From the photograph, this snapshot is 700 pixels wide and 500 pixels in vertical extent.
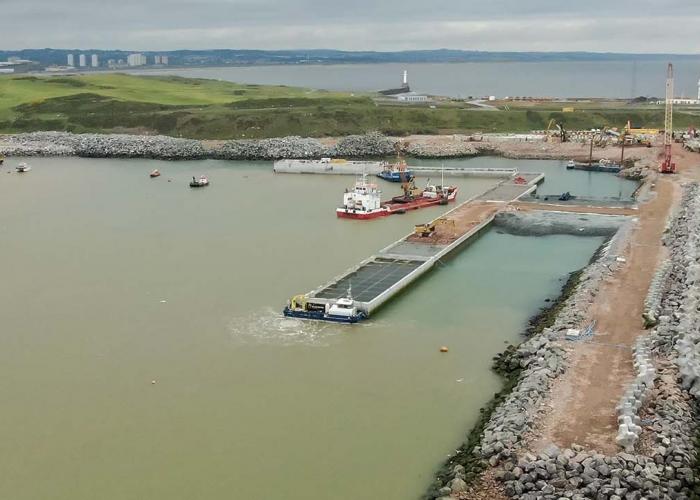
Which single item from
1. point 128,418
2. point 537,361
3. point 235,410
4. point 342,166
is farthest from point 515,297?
point 342,166

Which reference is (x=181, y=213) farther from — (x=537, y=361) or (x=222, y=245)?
(x=537, y=361)

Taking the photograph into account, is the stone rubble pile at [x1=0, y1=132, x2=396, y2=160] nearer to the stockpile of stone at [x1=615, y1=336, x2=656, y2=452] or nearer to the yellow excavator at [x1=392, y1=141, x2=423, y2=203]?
the yellow excavator at [x1=392, y1=141, x2=423, y2=203]

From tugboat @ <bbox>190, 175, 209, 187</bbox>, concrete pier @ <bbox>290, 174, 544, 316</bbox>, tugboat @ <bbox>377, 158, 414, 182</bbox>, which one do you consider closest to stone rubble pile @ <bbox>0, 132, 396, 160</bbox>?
tugboat @ <bbox>377, 158, 414, 182</bbox>

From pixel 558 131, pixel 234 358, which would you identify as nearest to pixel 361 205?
pixel 234 358

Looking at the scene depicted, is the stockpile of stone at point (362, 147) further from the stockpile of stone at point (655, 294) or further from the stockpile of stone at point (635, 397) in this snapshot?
the stockpile of stone at point (635, 397)

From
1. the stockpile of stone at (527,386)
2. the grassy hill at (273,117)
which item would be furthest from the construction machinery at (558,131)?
the stockpile of stone at (527,386)

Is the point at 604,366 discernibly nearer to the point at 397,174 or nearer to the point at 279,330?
the point at 279,330
